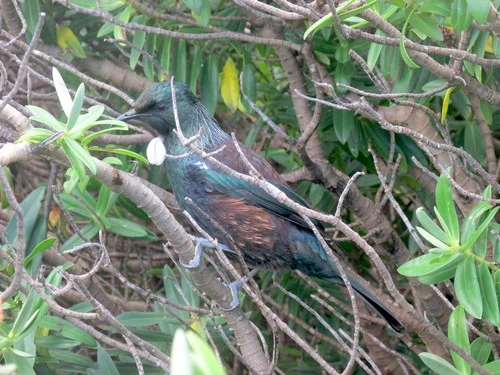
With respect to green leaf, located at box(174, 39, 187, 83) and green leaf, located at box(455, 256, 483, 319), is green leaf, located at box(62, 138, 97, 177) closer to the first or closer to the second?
green leaf, located at box(455, 256, 483, 319)

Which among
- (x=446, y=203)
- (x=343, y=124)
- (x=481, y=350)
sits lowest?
(x=481, y=350)

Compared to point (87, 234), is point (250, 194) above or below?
above

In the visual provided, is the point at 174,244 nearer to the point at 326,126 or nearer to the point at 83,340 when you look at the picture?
the point at 83,340

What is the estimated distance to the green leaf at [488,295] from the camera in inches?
101

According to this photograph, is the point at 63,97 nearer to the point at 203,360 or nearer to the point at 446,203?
the point at 446,203

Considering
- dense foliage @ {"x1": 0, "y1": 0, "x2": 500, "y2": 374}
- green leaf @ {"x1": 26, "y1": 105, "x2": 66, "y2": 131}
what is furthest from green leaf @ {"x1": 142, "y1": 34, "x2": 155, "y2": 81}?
green leaf @ {"x1": 26, "y1": 105, "x2": 66, "y2": 131}

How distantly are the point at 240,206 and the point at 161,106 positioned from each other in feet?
2.16

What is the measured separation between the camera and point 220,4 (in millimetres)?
4246

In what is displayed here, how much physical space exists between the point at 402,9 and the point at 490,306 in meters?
1.10

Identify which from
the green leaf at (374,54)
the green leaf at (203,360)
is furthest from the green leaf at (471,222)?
the green leaf at (203,360)

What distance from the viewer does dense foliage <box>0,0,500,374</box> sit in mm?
2631

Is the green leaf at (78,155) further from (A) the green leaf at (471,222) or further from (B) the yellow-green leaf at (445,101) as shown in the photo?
(B) the yellow-green leaf at (445,101)

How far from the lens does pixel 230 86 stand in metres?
4.26

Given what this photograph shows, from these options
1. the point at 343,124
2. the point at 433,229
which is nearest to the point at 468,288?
the point at 433,229
